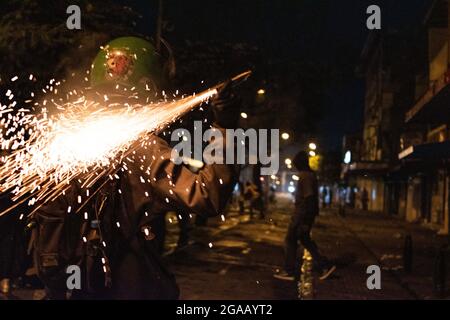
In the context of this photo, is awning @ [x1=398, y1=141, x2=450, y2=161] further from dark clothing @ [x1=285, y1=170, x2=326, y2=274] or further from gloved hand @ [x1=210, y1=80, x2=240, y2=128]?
gloved hand @ [x1=210, y1=80, x2=240, y2=128]

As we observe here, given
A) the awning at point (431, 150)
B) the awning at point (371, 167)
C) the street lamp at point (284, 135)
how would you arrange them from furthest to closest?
the awning at point (371, 167), the street lamp at point (284, 135), the awning at point (431, 150)

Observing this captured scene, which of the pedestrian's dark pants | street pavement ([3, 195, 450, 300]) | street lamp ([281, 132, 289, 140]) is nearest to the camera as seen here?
street pavement ([3, 195, 450, 300])

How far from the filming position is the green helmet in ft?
10.1

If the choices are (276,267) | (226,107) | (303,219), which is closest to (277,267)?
(276,267)

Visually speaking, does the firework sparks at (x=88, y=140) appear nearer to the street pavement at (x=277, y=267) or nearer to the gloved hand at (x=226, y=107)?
the gloved hand at (x=226, y=107)

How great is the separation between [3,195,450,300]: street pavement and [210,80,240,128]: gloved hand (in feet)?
6.12

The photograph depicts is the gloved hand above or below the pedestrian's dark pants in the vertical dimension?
above

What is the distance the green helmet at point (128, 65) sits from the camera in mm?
3066

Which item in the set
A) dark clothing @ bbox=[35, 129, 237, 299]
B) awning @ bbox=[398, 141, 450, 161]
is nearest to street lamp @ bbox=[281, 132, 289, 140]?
awning @ bbox=[398, 141, 450, 161]

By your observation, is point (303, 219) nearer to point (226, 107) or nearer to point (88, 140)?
point (88, 140)

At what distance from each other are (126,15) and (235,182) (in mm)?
6906

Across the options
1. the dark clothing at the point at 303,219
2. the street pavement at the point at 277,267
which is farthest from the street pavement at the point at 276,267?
the dark clothing at the point at 303,219

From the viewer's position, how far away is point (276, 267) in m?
12.5

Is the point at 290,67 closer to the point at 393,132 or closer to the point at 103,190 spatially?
the point at 393,132
